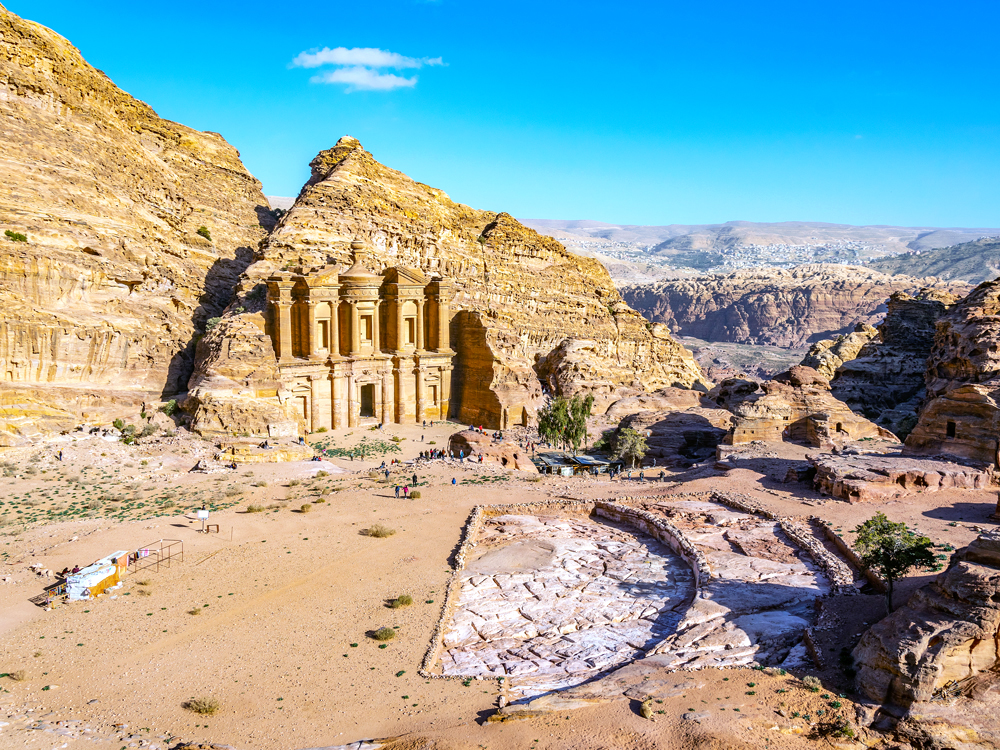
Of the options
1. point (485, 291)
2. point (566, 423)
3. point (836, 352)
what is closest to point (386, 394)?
point (566, 423)

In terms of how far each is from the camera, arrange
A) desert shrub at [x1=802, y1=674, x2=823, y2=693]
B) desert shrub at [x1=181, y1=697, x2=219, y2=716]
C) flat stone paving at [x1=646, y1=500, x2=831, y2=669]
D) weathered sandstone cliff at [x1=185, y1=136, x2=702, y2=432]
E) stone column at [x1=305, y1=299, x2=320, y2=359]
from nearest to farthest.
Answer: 1. desert shrub at [x1=802, y1=674, x2=823, y2=693]
2. desert shrub at [x1=181, y1=697, x2=219, y2=716]
3. flat stone paving at [x1=646, y1=500, x2=831, y2=669]
4. stone column at [x1=305, y1=299, x2=320, y2=359]
5. weathered sandstone cliff at [x1=185, y1=136, x2=702, y2=432]

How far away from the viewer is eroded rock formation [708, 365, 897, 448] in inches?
1522

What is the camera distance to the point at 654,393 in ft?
180

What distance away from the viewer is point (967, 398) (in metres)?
30.0

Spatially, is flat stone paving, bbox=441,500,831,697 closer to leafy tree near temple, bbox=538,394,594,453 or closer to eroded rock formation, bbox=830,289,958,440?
leafy tree near temple, bbox=538,394,594,453

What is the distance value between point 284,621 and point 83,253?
96.4 ft

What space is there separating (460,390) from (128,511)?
1061 inches

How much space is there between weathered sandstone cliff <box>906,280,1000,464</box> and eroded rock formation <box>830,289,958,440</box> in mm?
11555

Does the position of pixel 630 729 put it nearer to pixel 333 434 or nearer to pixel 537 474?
pixel 537 474

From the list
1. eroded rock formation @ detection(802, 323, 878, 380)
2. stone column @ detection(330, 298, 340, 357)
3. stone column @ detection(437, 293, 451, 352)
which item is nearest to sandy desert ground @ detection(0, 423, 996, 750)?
stone column @ detection(330, 298, 340, 357)

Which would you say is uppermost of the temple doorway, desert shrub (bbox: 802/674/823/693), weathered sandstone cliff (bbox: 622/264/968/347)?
weathered sandstone cliff (bbox: 622/264/968/347)

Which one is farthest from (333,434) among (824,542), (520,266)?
(824,542)

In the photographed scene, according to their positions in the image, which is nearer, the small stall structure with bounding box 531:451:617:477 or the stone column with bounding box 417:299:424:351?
the small stall structure with bounding box 531:451:617:477

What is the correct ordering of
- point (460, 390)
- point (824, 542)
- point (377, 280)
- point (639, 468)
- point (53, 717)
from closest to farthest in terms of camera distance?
point (53, 717), point (824, 542), point (639, 468), point (377, 280), point (460, 390)
